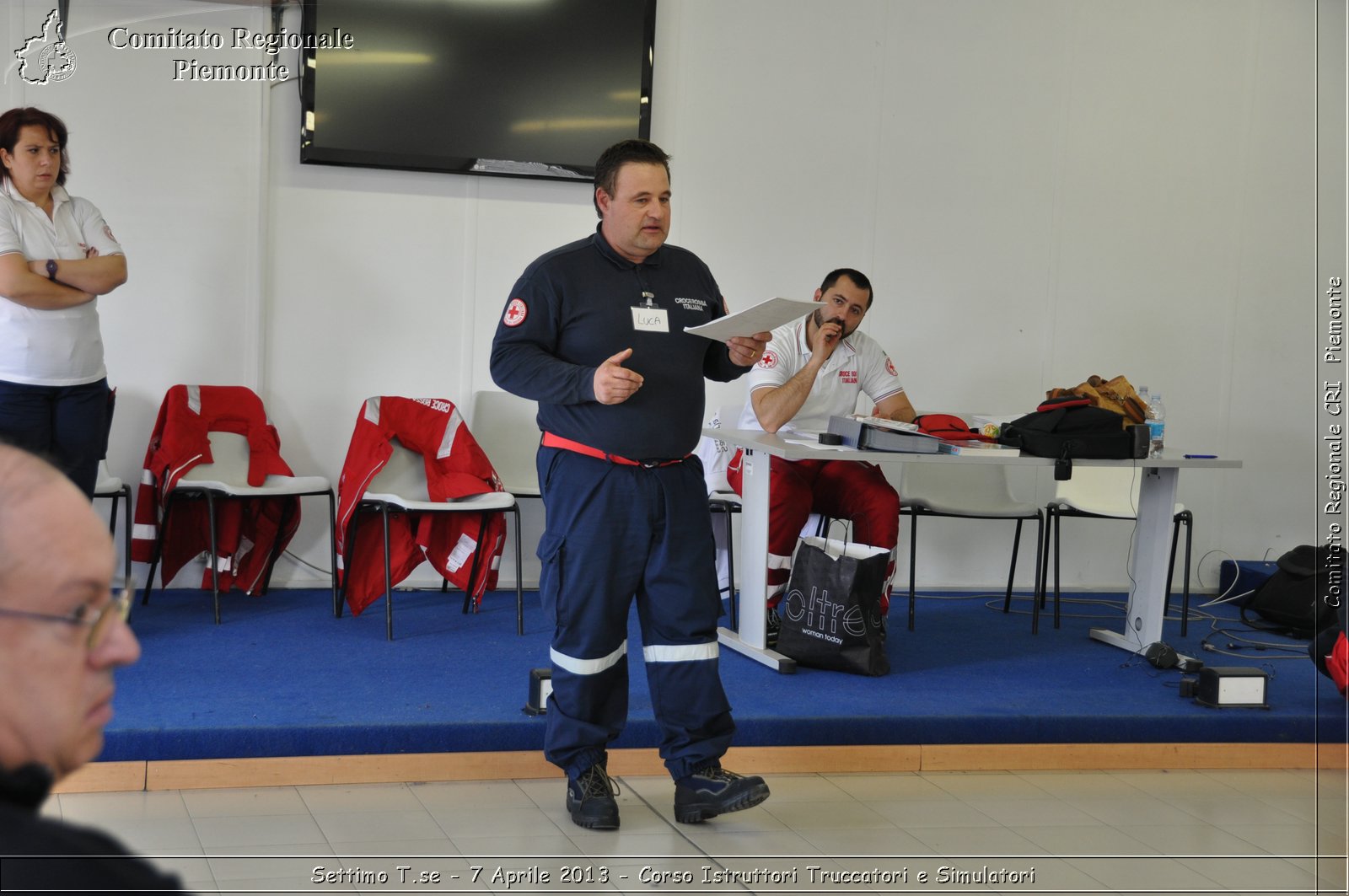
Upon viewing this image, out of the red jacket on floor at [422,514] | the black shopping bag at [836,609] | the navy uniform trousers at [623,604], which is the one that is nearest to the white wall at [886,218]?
the red jacket on floor at [422,514]

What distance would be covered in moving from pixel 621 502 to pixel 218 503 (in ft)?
7.83

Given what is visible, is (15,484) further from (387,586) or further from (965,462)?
(965,462)

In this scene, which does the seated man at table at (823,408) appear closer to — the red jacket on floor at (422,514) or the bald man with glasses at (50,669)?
the red jacket on floor at (422,514)

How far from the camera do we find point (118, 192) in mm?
4582

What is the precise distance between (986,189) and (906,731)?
3.10 metres

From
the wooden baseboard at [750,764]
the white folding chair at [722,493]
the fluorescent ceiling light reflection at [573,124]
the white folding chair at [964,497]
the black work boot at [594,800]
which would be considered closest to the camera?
the black work boot at [594,800]

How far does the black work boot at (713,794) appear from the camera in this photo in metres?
2.78

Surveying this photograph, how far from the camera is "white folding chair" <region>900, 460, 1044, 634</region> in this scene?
4797 mm

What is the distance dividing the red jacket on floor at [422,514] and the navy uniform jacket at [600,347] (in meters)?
1.72

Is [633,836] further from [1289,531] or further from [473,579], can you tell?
[1289,531]

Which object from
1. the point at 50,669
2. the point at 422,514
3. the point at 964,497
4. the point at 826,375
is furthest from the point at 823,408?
the point at 50,669

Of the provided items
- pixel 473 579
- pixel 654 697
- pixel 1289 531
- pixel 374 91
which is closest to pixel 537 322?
pixel 654 697

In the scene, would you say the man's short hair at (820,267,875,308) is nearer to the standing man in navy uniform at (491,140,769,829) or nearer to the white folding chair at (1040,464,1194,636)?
the white folding chair at (1040,464,1194,636)

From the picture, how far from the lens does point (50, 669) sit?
0.68 metres
